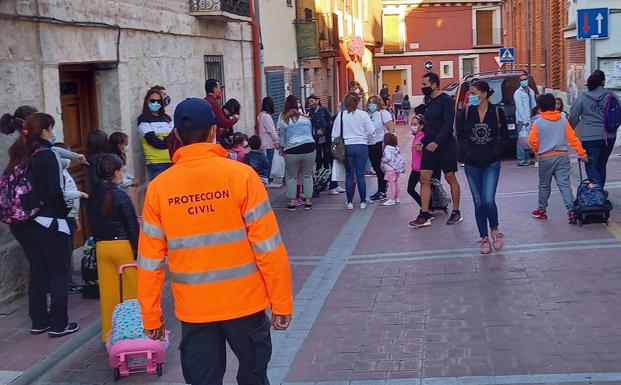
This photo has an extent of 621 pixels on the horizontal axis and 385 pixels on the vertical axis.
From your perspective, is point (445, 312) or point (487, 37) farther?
point (487, 37)

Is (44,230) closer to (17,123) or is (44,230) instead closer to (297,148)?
(17,123)

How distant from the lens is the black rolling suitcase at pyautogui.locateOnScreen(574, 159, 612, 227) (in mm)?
9898

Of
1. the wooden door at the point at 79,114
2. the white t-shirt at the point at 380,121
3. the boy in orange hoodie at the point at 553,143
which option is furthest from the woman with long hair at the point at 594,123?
the wooden door at the point at 79,114

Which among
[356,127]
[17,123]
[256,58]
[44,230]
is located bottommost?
[44,230]

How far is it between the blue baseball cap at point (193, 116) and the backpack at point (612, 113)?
23.6ft

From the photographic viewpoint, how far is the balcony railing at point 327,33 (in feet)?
80.4

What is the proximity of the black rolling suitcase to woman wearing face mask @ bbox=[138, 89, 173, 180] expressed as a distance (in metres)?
5.02

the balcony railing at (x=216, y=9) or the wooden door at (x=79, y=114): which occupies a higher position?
the balcony railing at (x=216, y=9)

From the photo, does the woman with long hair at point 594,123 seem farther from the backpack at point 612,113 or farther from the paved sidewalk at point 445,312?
the paved sidewalk at point 445,312

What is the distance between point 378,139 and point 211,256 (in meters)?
9.99

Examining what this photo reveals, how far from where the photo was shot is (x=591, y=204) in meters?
9.91

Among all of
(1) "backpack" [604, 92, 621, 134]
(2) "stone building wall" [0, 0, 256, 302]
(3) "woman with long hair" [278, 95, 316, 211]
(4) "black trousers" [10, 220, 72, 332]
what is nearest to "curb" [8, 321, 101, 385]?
(4) "black trousers" [10, 220, 72, 332]

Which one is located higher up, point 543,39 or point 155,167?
point 543,39

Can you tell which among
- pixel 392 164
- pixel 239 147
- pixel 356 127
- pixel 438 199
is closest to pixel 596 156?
pixel 438 199
